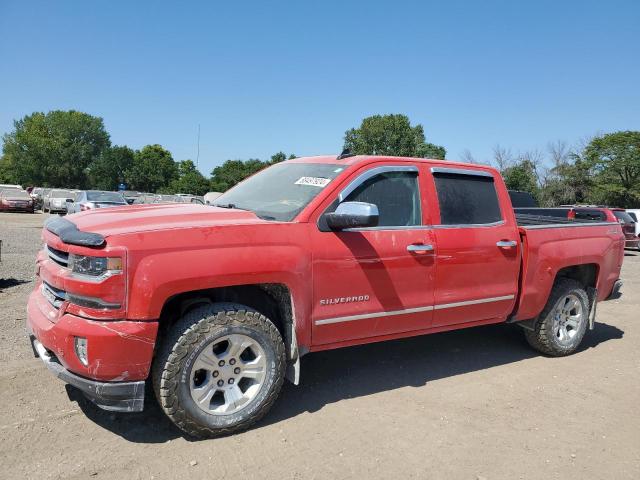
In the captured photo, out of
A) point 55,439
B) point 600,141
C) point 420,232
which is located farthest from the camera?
point 600,141

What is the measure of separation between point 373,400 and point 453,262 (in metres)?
1.32

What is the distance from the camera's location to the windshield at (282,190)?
384cm

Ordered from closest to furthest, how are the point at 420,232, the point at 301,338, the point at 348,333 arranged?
the point at 301,338
the point at 348,333
the point at 420,232

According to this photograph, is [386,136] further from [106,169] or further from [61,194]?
[106,169]

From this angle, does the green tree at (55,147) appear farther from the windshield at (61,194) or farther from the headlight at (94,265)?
the headlight at (94,265)

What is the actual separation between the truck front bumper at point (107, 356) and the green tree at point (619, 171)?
5117 cm

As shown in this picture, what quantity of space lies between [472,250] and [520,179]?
1836 inches

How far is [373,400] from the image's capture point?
4.04m

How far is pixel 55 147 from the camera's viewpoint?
72.8 metres

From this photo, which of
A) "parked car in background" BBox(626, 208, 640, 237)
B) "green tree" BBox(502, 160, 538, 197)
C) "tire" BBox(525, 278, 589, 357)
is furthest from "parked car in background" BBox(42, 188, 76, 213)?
"green tree" BBox(502, 160, 538, 197)

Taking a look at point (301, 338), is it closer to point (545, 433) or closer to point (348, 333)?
point (348, 333)

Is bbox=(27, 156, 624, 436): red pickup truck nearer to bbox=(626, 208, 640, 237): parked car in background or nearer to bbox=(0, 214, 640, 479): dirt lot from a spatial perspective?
bbox=(0, 214, 640, 479): dirt lot

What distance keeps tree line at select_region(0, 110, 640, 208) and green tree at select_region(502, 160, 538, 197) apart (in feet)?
0.30

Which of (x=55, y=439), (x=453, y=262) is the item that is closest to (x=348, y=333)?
(x=453, y=262)
